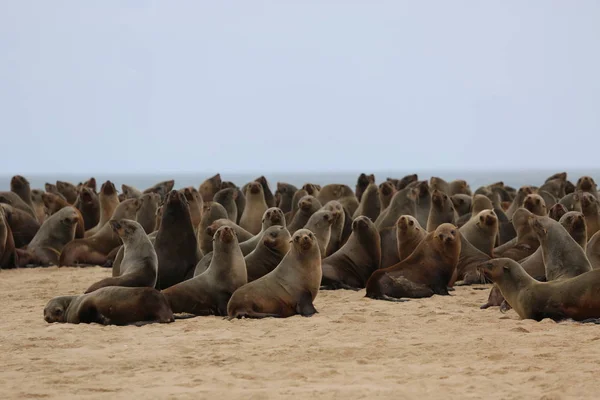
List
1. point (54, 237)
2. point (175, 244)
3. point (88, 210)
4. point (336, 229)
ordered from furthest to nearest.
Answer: point (88, 210) → point (54, 237) → point (336, 229) → point (175, 244)

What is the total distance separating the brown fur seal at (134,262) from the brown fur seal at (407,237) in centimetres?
327

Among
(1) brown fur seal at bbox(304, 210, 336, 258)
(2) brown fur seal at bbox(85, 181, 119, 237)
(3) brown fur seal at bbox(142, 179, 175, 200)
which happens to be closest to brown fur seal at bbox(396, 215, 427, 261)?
(1) brown fur seal at bbox(304, 210, 336, 258)

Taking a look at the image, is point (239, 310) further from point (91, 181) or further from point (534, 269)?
point (91, 181)

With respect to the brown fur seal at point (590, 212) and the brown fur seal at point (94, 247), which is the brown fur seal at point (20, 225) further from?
the brown fur seal at point (590, 212)

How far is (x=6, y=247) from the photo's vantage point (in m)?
13.7

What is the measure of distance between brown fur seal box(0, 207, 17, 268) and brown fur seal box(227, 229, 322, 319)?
19.8 ft

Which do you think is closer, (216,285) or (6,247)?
(216,285)

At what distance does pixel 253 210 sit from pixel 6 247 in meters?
3.67

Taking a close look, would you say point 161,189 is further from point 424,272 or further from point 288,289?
point 288,289

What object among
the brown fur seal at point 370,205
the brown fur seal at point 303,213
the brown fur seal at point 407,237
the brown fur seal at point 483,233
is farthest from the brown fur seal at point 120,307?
the brown fur seal at point 370,205

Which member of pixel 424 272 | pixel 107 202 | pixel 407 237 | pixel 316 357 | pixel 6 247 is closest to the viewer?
pixel 316 357

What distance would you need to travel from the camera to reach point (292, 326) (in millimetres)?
8094

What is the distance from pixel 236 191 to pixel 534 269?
6950mm

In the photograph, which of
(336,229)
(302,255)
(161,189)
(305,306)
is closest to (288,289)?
(305,306)
